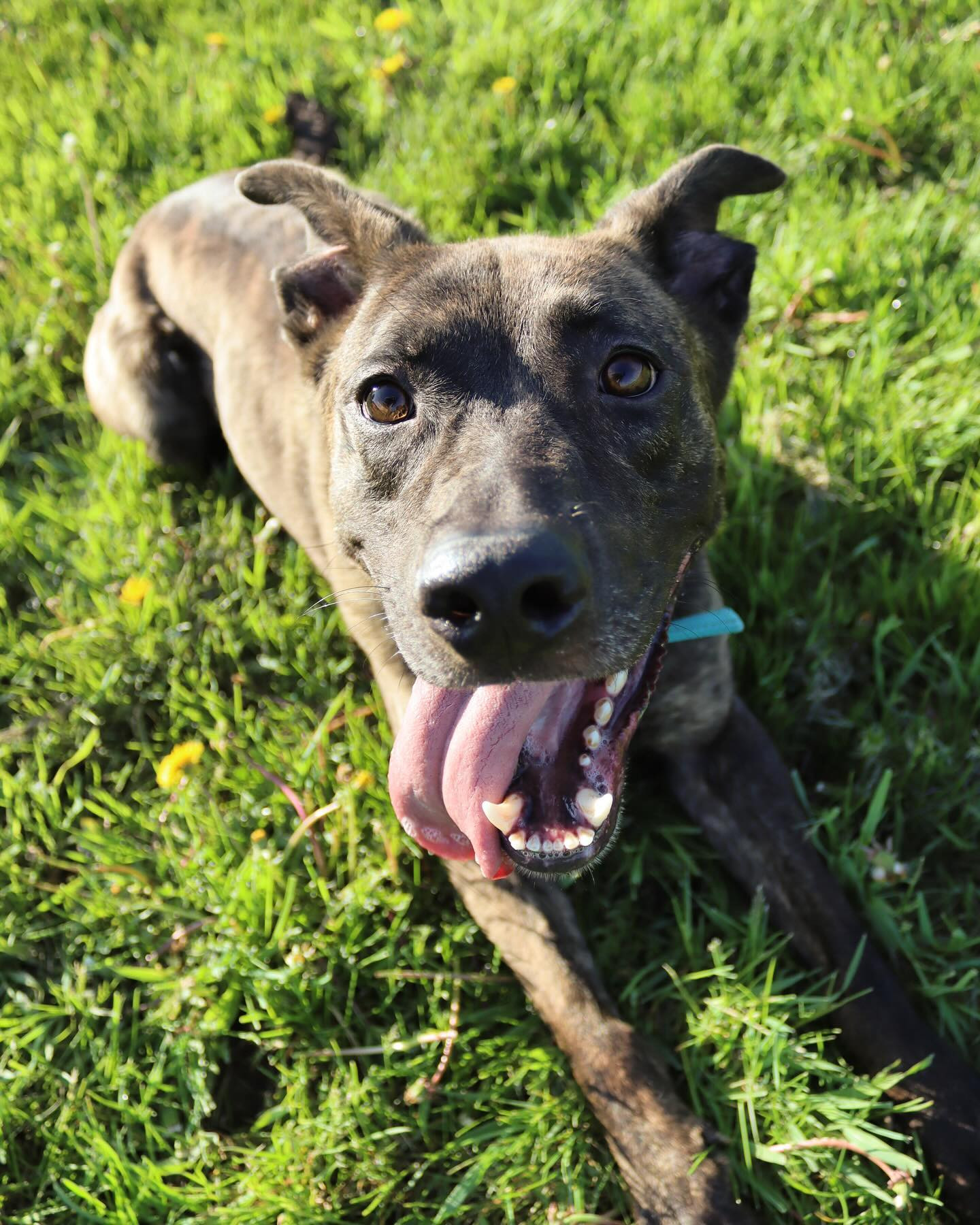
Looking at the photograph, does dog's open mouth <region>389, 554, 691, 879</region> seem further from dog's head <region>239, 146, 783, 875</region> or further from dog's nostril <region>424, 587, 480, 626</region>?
dog's nostril <region>424, 587, 480, 626</region>

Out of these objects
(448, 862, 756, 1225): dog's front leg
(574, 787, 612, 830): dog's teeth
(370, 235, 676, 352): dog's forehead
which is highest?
(370, 235, 676, 352): dog's forehead

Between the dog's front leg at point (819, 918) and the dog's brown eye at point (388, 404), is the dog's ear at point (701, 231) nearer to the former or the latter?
the dog's brown eye at point (388, 404)

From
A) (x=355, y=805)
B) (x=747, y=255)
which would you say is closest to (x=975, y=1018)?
(x=355, y=805)

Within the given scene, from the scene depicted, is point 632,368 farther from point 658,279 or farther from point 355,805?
point 355,805

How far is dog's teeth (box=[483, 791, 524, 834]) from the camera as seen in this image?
7.30 ft

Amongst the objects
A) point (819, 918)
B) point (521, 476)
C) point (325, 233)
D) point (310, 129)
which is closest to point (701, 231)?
point (325, 233)

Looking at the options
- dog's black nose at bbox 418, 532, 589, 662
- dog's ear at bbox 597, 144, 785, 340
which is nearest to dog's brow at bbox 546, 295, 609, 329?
dog's ear at bbox 597, 144, 785, 340

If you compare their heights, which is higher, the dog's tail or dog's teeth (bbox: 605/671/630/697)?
the dog's tail

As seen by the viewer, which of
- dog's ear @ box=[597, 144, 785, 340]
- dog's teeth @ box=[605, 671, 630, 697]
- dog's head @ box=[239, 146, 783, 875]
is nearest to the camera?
dog's head @ box=[239, 146, 783, 875]

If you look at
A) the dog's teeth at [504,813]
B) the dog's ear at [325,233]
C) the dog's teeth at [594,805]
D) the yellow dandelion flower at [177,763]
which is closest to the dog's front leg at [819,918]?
the dog's teeth at [594,805]

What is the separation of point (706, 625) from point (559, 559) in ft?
3.26

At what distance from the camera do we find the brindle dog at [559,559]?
1.96 m

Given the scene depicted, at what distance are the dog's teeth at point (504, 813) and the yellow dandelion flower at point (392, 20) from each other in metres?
4.04

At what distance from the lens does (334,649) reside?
3.48 metres
